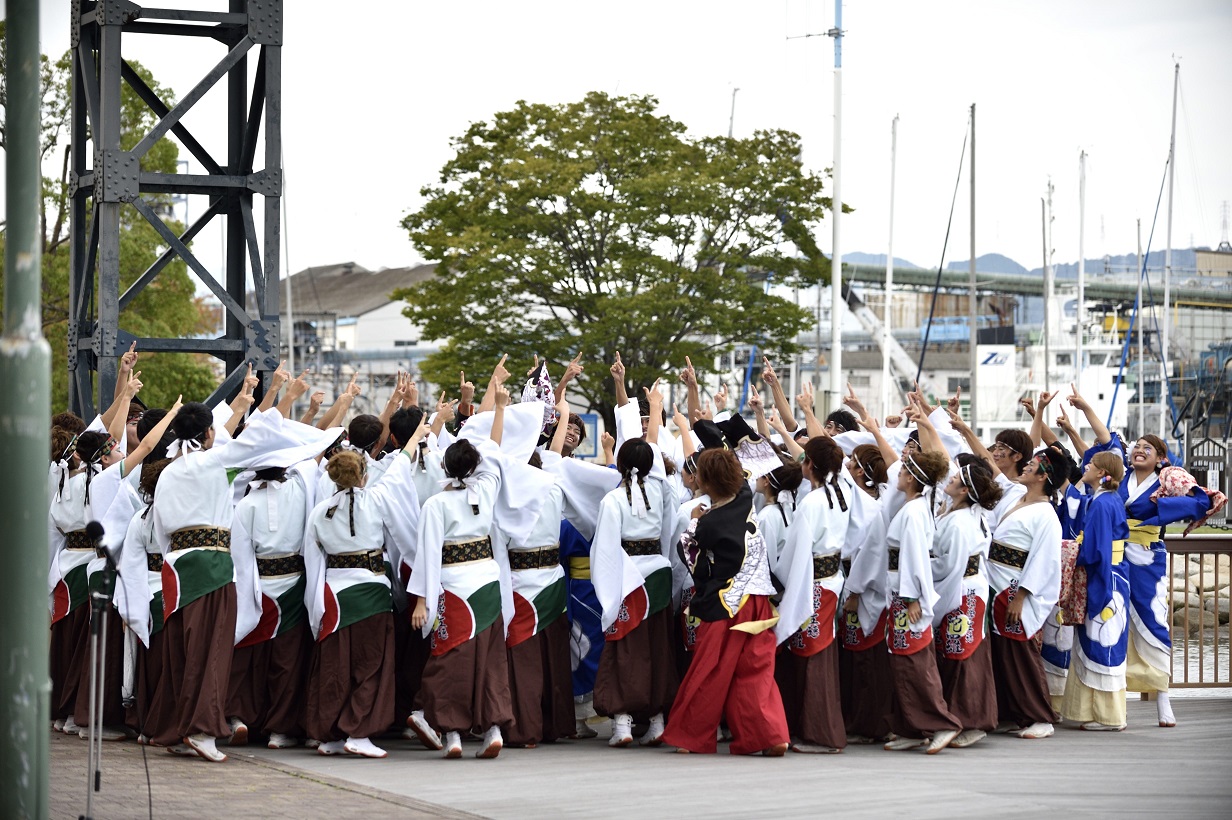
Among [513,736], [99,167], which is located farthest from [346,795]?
[99,167]

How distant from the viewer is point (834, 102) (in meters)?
24.4

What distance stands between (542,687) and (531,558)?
764 mm

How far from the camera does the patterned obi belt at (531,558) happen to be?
7.88 metres

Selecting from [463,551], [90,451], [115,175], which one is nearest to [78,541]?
[90,451]

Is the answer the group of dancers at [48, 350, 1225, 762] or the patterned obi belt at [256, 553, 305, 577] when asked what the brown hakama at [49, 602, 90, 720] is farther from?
the patterned obi belt at [256, 553, 305, 577]

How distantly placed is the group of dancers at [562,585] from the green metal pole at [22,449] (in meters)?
2.46

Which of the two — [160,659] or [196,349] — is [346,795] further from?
[196,349]

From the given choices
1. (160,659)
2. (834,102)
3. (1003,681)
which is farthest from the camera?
(834,102)

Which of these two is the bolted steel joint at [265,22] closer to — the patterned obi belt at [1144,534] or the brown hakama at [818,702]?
the brown hakama at [818,702]

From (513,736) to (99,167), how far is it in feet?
15.3

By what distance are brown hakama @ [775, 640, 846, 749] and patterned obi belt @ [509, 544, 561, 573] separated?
5.01ft

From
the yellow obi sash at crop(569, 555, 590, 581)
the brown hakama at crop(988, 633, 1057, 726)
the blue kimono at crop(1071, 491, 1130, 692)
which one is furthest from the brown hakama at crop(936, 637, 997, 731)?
the yellow obi sash at crop(569, 555, 590, 581)

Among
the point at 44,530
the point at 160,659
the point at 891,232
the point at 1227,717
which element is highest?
the point at 891,232

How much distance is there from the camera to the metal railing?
9656 mm
